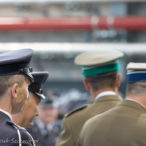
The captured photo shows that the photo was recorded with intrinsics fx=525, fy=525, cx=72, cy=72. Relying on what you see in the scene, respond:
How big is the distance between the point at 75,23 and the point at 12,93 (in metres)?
5.45

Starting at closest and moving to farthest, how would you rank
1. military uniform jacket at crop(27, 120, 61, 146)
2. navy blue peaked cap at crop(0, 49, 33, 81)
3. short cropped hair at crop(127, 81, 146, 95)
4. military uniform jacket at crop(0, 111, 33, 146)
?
1. military uniform jacket at crop(0, 111, 33, 146)
2. navy blue peaked cap at crop(0, 49, 33, 81)
3. short cropped hair at crop(127, 81, 146, 95)
4. military uniform jacket at crop(27, 120, 61, 146)

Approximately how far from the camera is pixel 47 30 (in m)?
7.94

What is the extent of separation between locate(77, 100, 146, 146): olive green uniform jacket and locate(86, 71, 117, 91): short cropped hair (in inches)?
17.6

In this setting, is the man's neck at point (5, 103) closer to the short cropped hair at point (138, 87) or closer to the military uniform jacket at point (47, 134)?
the short cropped hair at point (138, 87)

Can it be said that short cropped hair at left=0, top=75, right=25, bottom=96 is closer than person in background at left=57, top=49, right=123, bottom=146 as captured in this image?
Yes

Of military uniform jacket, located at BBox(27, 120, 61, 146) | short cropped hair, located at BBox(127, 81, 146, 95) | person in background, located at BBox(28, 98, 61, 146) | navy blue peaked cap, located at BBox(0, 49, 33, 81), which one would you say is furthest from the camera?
person in background, located at BBox(28, 98, 61, 146)

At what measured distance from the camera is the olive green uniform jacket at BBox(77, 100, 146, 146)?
2119mm

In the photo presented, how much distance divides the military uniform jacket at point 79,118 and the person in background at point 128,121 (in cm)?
43

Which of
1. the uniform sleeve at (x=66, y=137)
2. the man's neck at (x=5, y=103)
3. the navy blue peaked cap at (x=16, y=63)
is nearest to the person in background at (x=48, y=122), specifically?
the uniform sleeve at (x=66, y=137)

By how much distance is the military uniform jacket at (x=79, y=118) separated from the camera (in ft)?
8.93

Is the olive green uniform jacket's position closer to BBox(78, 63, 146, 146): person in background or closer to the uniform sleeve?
BBox(78, 63, 146, 146): person in background

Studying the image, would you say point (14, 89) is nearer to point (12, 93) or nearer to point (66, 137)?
point (12, 93)

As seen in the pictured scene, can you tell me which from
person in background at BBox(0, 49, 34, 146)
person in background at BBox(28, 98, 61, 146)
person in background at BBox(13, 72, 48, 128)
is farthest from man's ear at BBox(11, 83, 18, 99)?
person in background at BBox(28, 98, 61, 146)

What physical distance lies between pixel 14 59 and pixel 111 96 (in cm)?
79
